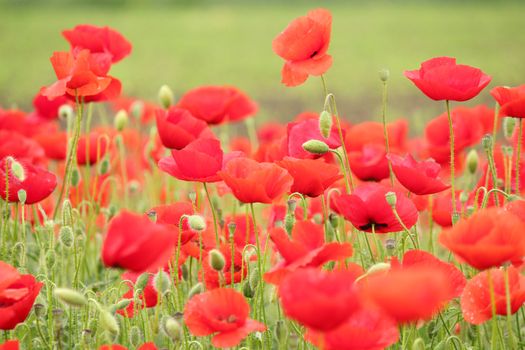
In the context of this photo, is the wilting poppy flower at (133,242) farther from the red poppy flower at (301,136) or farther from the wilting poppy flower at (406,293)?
the red poppy flower at (301,136)

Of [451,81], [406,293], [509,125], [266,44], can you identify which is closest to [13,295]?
[406,293]

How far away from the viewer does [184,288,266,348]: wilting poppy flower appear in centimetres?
120

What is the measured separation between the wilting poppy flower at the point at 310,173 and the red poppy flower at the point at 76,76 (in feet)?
1.50

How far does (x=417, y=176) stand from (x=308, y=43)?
356mm

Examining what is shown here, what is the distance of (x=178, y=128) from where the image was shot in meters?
1.75

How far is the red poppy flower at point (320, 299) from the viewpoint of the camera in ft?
3.06

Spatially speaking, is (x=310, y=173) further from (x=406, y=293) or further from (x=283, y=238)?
(x=406, y=293)

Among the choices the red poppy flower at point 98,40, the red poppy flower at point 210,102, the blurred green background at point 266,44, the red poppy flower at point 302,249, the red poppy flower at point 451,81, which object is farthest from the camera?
the blurred green background at point 266,44

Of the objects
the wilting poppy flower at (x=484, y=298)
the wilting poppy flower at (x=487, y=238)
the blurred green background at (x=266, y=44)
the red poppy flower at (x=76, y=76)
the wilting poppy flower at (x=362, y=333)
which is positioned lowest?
the blurred green background at (x=266, y=44)

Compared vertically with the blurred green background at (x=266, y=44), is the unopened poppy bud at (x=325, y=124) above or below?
above

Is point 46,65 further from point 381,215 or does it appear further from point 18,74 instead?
point 381,215

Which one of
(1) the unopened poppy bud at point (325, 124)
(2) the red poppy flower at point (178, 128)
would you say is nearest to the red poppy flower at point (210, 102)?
(2) the red poppy flower at point (178, 128)

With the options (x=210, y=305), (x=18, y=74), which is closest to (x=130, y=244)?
(x=210, y=305)

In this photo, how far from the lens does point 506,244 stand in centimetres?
112
